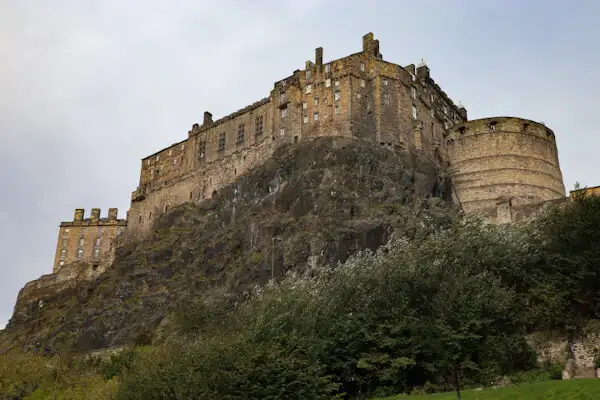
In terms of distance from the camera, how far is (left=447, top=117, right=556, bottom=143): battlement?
6788 cm

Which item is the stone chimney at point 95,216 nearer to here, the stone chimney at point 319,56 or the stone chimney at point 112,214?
the stone chimney at point 112,214

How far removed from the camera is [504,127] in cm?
6781

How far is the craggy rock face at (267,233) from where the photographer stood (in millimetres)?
54500

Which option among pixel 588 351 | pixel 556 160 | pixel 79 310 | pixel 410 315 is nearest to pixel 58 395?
pixel 410 315

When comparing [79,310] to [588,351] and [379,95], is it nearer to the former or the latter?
[379,95]

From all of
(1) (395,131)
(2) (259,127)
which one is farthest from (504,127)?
(2) (259,127)

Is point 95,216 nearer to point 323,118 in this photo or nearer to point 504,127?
point 323,118

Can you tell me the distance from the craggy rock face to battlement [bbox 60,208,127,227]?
83.2 feet

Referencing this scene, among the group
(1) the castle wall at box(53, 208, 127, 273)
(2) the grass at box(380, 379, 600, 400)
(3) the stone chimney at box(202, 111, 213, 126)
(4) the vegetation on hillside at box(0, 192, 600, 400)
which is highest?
(3) the stone chimney at box(202, 111, 213, 126)

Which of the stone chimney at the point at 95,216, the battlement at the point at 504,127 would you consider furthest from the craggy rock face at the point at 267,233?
the stone chimney at the point at 95,216

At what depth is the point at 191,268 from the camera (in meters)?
63.2

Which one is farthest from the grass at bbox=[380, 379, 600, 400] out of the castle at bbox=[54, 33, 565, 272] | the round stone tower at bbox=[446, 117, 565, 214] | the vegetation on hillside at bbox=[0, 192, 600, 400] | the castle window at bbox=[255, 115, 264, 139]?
the castle window at bbox=[255, 115, 264, 139]

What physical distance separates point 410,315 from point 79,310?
38915 millimetres

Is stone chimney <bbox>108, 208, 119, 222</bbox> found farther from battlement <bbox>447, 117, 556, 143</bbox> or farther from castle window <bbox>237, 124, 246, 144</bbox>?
battlement <bbox>447, 117, 556, 143</bbox>
